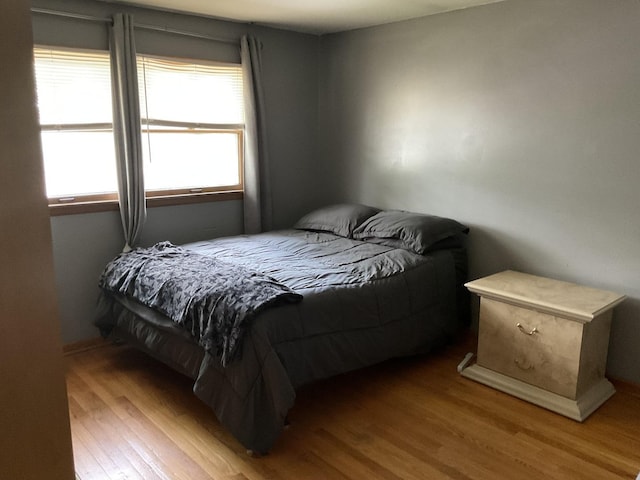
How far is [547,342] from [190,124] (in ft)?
8.81

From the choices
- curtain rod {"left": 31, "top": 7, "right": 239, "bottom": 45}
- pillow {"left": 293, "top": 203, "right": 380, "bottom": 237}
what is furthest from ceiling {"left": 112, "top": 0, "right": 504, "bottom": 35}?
pillow {"left": 293, "top": 203, "right": 380, "bottom": 237}

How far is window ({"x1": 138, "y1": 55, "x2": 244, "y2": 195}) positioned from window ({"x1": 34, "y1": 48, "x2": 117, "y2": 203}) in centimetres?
26

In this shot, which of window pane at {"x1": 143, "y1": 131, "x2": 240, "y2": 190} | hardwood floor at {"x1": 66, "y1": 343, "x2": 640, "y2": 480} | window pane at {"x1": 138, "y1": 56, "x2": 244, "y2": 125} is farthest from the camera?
window pane at {"x1": 143, "y1": 131, "x2": 240, "y2": 190}

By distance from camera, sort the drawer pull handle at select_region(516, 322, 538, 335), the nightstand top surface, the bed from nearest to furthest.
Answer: the bed, the nightstand top surface, the drawer pull handle at select_region(516, 322, 538, 335)

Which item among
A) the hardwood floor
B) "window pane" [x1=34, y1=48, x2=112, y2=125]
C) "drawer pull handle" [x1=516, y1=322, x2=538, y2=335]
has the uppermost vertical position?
"window pane" [x1=34, y1=48, x2=112, y2=125]

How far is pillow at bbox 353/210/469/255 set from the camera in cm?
334

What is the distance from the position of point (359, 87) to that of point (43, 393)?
147 inches

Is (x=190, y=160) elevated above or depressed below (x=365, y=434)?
above

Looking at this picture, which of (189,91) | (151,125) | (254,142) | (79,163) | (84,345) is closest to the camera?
(79,163)

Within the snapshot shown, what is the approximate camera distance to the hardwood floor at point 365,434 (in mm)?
2207

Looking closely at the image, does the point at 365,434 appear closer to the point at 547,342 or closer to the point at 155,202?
the point at 547,342

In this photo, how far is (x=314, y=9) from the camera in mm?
3432

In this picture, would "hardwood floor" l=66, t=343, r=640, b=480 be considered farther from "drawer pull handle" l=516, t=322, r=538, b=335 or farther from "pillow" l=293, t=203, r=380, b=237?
"pillow" l=293, t=203, r=380, b=237

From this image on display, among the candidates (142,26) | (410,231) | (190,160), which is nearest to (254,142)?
(190,160)
